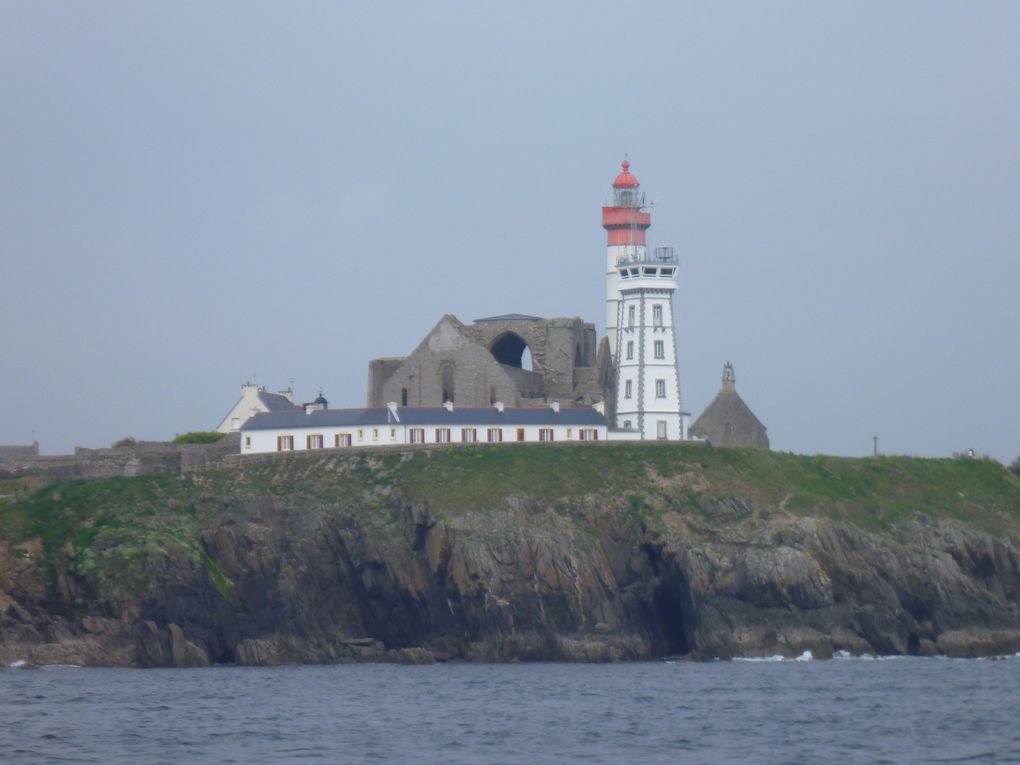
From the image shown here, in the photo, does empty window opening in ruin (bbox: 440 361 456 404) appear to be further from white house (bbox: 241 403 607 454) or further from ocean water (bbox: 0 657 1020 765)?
ocean water (bbox: 0 657 1020 765)

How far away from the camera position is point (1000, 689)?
7412cm

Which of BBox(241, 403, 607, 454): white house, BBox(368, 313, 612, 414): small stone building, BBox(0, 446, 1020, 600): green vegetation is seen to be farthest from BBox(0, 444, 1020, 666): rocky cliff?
BBox(368, 313, 612, 414): small stone building

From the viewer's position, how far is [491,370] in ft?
368

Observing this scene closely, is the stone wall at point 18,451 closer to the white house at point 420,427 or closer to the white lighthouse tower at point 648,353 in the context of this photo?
the white house at point 420,427

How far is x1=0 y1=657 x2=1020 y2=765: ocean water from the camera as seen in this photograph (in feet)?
192

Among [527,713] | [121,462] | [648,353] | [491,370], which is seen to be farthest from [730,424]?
[527,713]

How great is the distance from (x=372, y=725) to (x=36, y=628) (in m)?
31.5

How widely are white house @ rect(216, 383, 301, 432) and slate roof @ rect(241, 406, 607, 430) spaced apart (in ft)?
28.6

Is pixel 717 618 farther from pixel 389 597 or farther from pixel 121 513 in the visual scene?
pixel 121 513

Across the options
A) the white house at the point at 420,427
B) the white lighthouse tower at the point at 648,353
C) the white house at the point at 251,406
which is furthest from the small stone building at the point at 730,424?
the white house at the point at 251,406

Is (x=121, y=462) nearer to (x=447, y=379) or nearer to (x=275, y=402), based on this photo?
(x=275, y=402)

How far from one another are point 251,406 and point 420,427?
16.7 meters

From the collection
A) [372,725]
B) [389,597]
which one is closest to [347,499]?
[389,597]

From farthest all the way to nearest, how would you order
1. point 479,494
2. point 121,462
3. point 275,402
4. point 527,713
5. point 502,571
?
point 275,402, point 121,462, point 479,494, point 502,571, point 527,713
